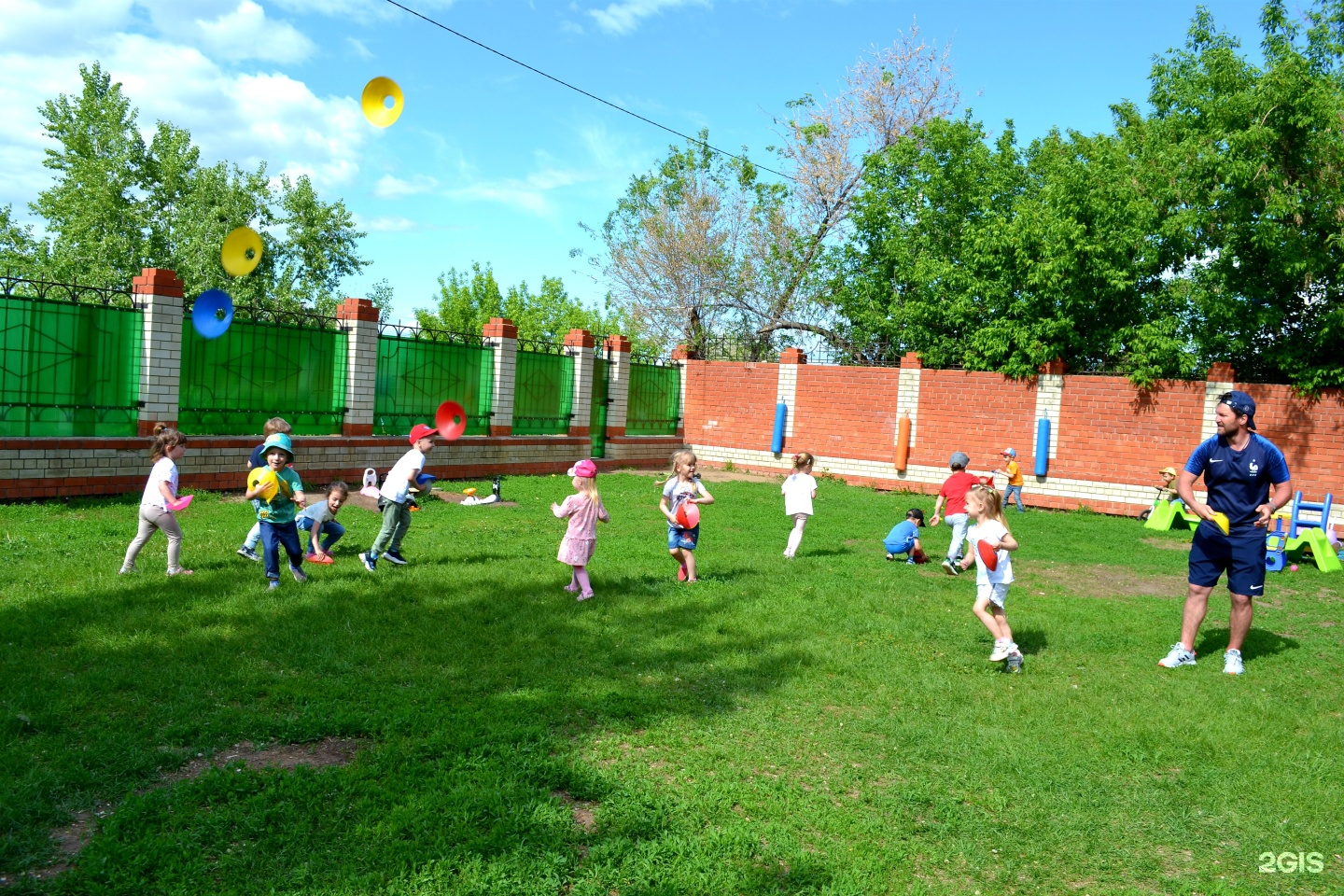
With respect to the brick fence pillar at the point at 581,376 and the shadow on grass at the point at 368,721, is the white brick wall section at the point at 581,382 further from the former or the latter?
the shadow on grass at the point at 368,721

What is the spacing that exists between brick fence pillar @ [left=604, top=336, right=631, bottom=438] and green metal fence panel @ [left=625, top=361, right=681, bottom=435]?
0.55 m

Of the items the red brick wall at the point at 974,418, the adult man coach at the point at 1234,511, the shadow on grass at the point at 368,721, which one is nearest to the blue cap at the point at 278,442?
the shadow on grass at the point at 368,721

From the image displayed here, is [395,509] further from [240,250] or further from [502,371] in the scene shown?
[502,371]

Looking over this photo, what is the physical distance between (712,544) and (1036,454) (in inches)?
388

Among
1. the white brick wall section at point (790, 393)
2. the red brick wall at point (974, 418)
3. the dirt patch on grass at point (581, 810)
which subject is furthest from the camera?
the white brick wall section at point (790, 393)

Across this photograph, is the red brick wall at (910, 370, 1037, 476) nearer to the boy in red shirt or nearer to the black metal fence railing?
the boy in red shirt

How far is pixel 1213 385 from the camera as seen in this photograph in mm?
17234

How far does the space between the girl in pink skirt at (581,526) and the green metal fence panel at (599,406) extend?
12.7 meters

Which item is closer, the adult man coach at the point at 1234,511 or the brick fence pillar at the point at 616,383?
the adult man coach at the point at 1234,511

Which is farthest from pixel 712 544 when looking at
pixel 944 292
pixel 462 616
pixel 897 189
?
pixel 897 189

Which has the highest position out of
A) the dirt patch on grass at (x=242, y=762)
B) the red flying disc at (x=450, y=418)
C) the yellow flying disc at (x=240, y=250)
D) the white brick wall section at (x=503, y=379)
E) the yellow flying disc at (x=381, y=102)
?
the yellow flying disc at (x=381, y=102)

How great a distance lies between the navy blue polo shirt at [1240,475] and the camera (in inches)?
279

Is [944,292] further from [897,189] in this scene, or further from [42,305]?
[42,305]

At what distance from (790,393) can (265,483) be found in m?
16.1
